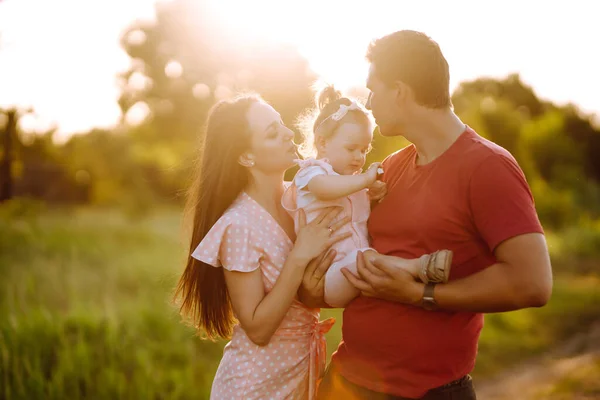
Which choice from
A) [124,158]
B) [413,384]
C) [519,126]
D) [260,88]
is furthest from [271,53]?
[519,126]

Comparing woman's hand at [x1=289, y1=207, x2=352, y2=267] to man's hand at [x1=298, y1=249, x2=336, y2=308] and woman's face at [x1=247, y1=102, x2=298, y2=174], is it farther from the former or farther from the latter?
woman's face at [x1=247, y1=102, x2=298, y2=174]

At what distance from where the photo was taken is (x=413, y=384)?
2.21m

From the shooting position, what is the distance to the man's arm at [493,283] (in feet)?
6.36

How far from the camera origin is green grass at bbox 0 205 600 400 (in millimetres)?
4812

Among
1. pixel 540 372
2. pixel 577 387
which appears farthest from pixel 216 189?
pixel 540 372

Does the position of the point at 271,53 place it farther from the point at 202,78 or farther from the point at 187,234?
the point at 187,234

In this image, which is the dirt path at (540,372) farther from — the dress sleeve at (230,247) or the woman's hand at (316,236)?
the dress sleeve at (230,247)

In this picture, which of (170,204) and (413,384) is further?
(170,204)

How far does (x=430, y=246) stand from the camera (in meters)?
2.18

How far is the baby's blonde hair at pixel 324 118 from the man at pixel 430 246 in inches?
8.4

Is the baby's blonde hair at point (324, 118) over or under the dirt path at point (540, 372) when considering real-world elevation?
over

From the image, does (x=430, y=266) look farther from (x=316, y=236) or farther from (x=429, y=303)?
(x=316, y=236)

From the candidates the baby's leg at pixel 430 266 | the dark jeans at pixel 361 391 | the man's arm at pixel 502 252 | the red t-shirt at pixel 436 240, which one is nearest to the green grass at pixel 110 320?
the dark jeans at pixel 361 391

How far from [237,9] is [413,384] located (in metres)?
7.38
